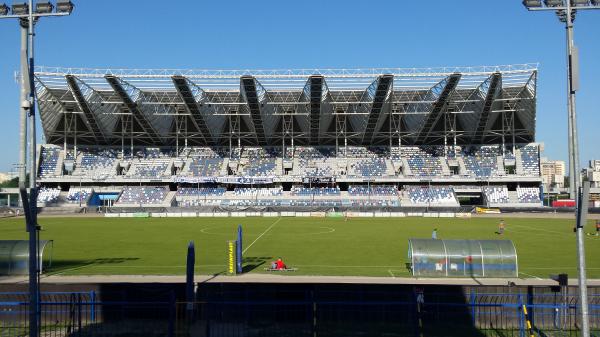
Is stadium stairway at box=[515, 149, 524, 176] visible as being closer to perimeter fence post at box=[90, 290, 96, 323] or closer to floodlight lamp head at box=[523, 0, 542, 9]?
floodlight lamp head at box=[523, 0, 542, 9]

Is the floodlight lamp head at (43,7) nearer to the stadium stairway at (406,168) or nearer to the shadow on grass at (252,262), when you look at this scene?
the shadow on grass at (252,262)

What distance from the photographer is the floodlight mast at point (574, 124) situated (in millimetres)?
10664

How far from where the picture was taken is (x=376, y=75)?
6394 cm

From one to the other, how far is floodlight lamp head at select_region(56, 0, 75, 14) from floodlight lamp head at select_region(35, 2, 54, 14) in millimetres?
224

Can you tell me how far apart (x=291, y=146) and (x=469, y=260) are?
7259cm

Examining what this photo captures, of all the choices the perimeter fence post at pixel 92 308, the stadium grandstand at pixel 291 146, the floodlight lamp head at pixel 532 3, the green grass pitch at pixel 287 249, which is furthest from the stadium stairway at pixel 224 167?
the floodlight lamp head at pixel 532 3

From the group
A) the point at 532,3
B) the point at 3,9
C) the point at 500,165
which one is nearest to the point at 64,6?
the point at 3,9

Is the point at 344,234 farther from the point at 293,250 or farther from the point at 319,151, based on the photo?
the point at 319,151

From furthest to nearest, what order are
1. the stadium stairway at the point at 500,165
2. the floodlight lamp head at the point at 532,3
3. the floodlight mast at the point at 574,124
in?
the stadium stairway at the point at 500,165 < the floodlight lamp head at the point at 532,3 < the floodlight mast at the point at 574,124

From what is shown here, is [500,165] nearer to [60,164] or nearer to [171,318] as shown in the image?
[60,164]

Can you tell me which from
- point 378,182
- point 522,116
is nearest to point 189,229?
point 378,182

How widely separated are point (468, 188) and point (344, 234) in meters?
48.6

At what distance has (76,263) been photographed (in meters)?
26.6

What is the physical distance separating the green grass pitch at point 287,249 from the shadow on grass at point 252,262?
52mm
